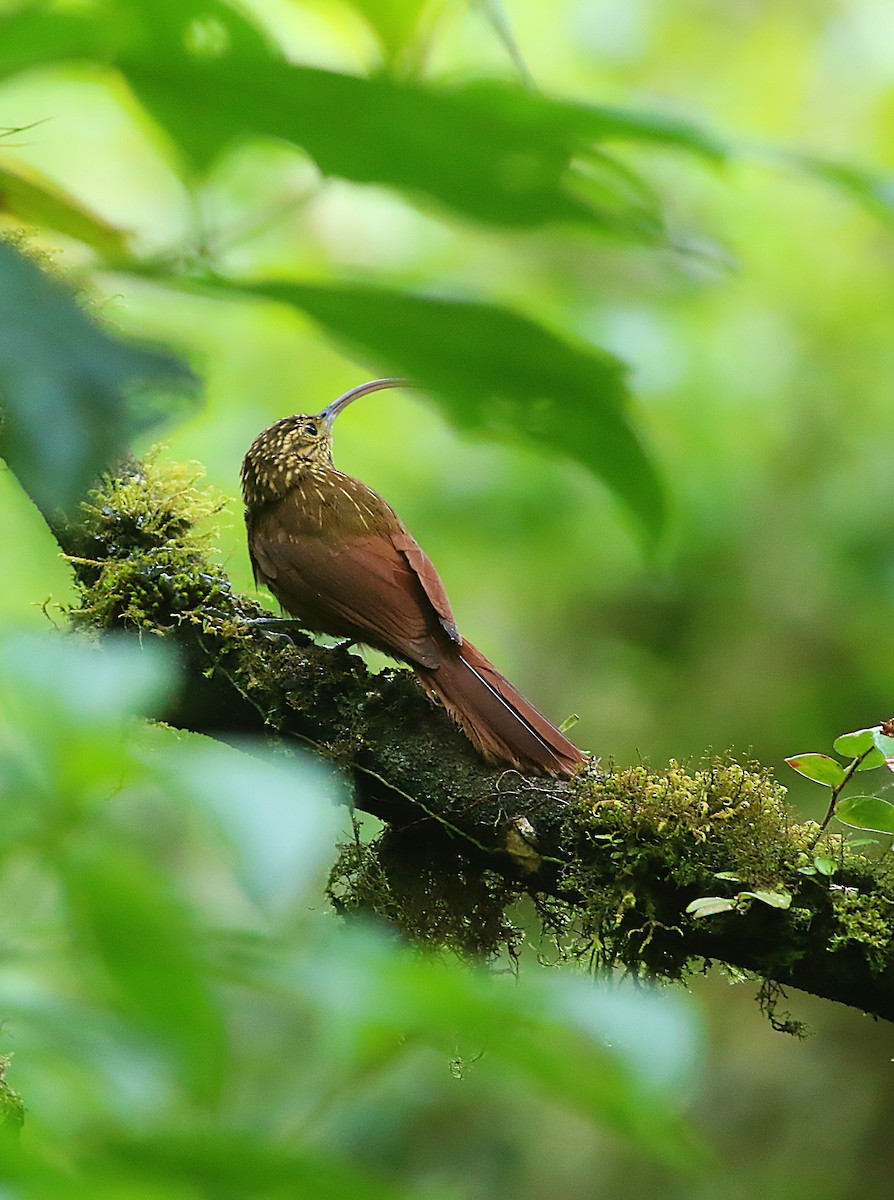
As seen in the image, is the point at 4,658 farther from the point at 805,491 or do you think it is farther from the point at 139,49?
the point at 805,491

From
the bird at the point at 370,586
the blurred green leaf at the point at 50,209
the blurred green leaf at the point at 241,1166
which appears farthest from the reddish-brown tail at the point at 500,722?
the blurred green leaf at the point at 241,1166

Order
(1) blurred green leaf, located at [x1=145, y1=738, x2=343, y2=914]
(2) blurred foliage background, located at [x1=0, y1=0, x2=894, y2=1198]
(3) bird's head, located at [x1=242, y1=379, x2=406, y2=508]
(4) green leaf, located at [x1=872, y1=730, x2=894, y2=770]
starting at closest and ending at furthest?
1. (1) blurred green leaf, located at [x1=145, y1=738, x2=343, y2=914]
2. (4) green leaf, located at [x1=872, y1=730, x2=894, y2=770]
3. (3) bird's head, located at [x1=242, y1=379, x2=406, y2=508]
4. (2) blurred foliage background, located at [x1=0, y1=0, x2=894, y2=1198]

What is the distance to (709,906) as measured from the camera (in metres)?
1.59

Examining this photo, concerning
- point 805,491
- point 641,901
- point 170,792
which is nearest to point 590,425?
point 170,792

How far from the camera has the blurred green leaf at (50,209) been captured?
0.56 meters

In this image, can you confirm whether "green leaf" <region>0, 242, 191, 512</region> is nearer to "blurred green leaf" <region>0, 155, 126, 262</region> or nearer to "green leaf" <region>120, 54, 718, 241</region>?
"green leaf" <region>120, 54, 718, 241</region>

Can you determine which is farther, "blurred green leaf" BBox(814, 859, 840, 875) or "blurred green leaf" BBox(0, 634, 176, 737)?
"blurred green leaf" BBox(814, 859, 840, 875)

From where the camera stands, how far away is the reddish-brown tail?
191cm

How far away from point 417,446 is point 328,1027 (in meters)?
5.23

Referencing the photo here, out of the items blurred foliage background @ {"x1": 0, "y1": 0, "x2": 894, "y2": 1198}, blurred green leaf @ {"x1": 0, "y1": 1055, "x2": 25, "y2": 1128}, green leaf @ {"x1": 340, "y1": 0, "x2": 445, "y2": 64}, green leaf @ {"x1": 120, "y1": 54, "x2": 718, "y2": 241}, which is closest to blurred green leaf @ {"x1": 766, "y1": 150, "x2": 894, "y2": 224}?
green leaf @ {"x1": 120, "y1": 54, "x2": 718, "y2": 241}

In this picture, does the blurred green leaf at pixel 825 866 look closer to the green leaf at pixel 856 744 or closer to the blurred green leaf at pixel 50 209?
the green leaf at pixel 856 744

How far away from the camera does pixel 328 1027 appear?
414 mm

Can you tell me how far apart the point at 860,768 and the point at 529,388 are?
1.52 metres

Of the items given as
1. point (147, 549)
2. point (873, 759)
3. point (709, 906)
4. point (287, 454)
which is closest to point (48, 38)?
point (709, 906)
